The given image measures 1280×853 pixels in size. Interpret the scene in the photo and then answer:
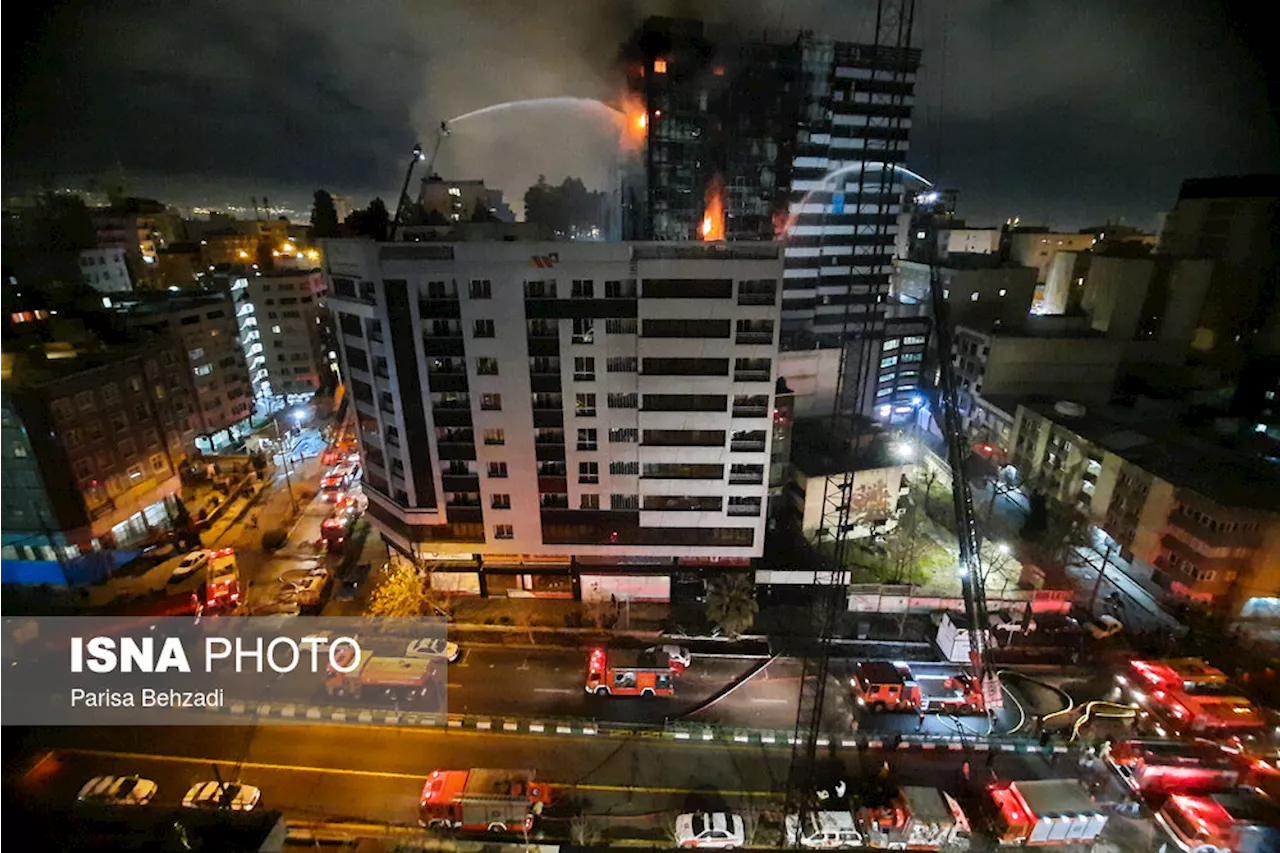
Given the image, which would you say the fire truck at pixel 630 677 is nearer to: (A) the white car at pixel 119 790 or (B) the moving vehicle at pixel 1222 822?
(A) the white car at pixel 119 790

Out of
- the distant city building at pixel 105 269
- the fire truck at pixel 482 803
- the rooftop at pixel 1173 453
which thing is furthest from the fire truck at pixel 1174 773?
the distant city building at pixel 105 269

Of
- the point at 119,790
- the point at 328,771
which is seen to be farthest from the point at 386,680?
the point at 119,790

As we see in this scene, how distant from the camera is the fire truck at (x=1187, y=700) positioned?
28141mm

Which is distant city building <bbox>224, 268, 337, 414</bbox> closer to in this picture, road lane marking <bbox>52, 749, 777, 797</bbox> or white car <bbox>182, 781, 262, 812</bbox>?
road lane marking <bbox>52, 749, 777, 797</bbox>

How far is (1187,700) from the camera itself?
2880 cm

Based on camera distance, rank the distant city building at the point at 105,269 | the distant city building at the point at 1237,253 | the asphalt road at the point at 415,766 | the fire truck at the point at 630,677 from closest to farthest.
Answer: the asphalt road at the point at 415,766, the fire truck at the point at 630,677, the distant city building at the point at 1237,253, the distant city building at the point at 105,269

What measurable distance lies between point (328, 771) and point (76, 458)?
29.7m

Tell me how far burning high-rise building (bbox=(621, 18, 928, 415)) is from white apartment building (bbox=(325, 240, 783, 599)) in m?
19.4

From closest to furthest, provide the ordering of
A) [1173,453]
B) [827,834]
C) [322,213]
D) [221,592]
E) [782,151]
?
[827,834], [221,592], [1173,453], [782,151], [322,213]

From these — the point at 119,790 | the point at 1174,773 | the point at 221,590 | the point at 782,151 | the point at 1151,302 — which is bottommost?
the point at 1174,773

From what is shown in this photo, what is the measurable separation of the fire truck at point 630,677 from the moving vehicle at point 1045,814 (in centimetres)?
1539

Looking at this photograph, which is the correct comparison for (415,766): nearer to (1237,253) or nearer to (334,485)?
(334,485)

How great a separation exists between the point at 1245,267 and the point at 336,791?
9748cm

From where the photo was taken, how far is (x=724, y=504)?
35625 mm
